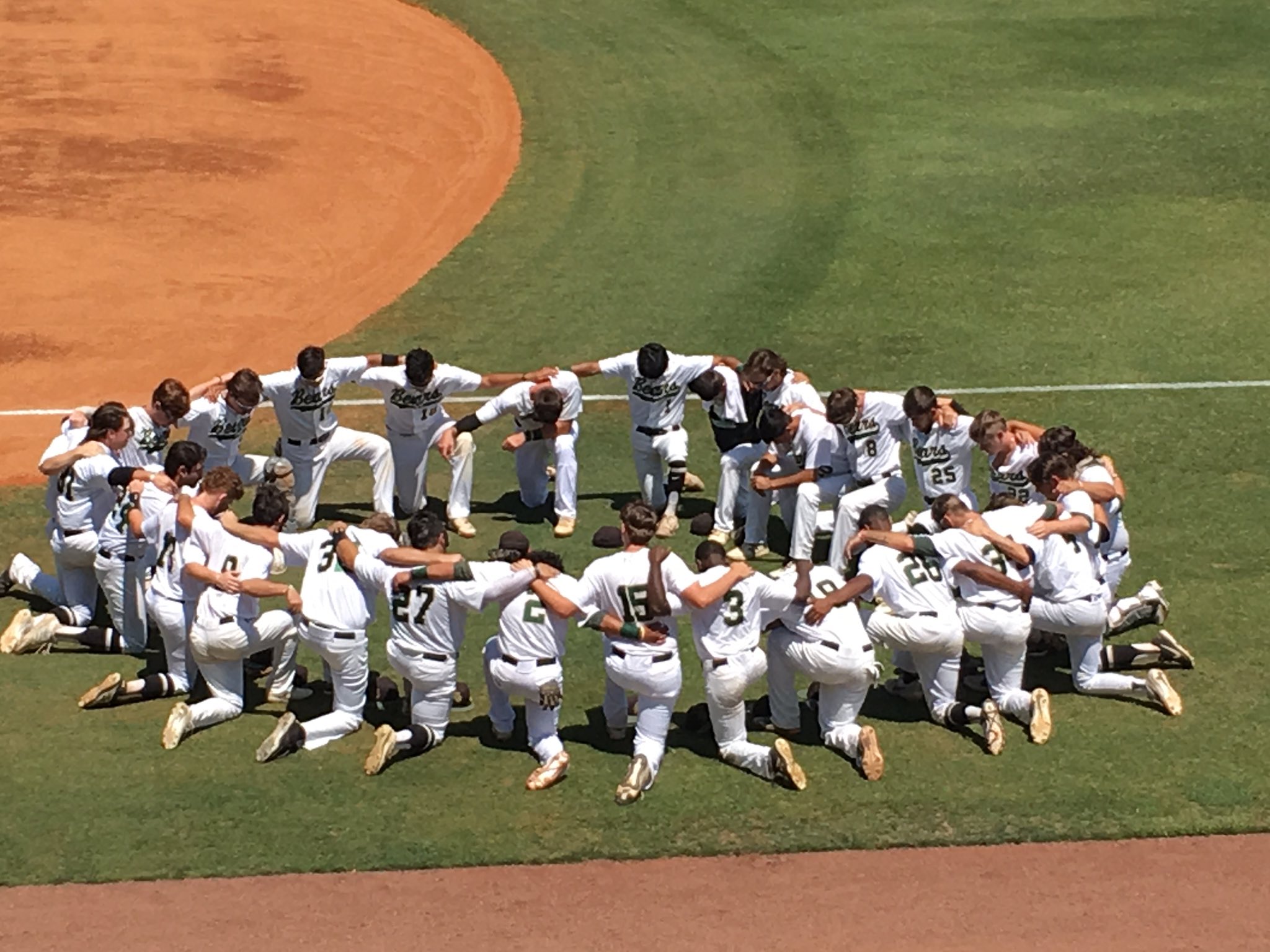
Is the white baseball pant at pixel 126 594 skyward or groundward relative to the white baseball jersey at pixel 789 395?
groundward

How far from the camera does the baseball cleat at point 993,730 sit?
1155 cm

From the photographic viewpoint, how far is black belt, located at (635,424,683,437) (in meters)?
15.3

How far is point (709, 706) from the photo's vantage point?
1137 centimetres

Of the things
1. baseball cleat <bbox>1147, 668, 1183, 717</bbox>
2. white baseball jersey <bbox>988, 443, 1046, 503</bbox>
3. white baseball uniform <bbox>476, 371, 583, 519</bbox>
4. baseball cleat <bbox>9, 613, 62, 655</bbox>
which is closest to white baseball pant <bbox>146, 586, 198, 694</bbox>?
baseball cleat <bbox>9, 613, 62, 655</bbox>

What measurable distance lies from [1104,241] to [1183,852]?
39.2ft

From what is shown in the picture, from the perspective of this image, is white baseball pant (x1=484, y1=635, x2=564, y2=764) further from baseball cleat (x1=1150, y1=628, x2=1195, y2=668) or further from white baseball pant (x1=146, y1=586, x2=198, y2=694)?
baseball cleat (x1=1150, y1=628, x2=1195, y2=668)

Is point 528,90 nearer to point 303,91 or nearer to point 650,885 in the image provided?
point 303,91

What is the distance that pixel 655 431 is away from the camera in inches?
601

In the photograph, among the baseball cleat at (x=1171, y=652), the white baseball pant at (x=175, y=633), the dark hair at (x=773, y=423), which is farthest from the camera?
the dark hair at (x=773, y=423)

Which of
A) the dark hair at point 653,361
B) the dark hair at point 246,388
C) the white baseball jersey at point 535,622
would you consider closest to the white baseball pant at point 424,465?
the dark hair at point 246,388

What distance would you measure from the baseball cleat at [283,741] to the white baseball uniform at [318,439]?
3969mm

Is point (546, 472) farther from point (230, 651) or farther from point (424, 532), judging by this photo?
point (230, 651)

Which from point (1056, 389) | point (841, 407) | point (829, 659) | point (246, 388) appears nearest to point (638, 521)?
point (829, 659)

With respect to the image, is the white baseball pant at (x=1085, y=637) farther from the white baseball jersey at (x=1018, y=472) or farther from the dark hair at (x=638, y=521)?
the dark hair at (x=638, y=521)
